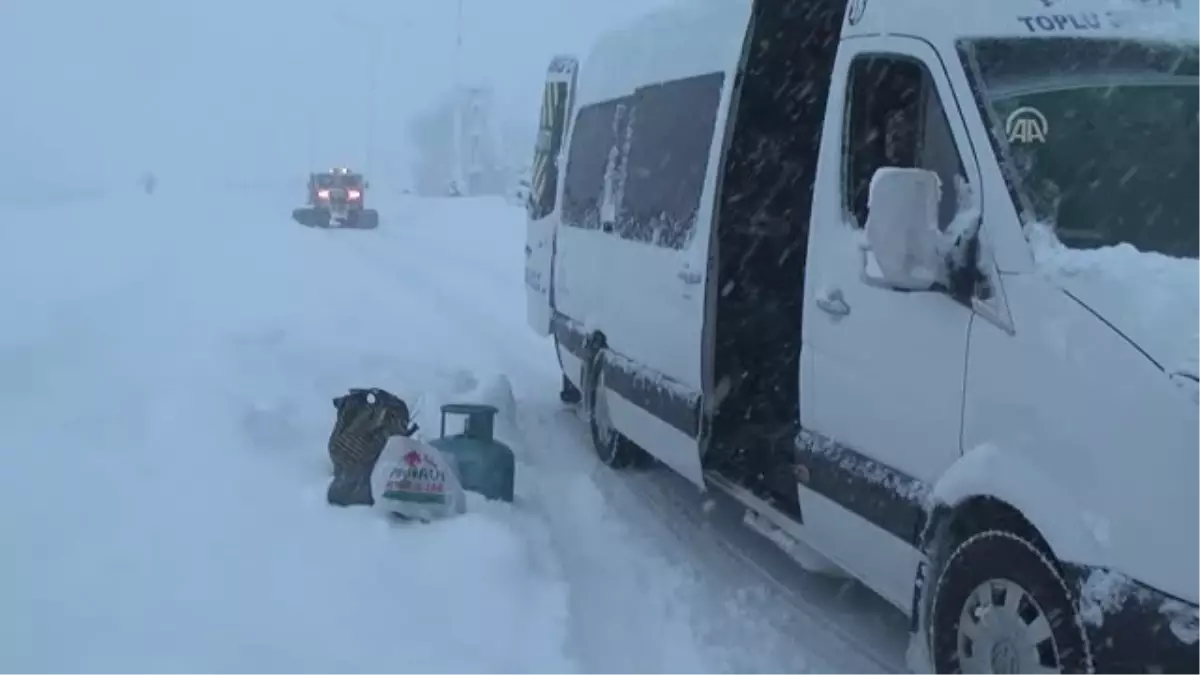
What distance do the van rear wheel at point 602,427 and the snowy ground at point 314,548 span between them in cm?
18

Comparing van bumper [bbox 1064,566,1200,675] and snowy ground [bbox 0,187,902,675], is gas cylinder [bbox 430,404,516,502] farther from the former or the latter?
van bumper [bbox 1064,566,1200,675]

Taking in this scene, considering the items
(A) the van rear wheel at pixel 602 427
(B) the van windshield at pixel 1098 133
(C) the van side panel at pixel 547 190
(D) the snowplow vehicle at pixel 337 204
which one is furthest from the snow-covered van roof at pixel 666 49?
(D) the snowplow vehicle at pixel 337 204

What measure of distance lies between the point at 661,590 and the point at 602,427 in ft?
8.74

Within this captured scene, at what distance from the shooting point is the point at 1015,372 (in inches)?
154

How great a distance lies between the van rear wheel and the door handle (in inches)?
131

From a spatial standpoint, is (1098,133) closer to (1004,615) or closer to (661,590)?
(1004,615)

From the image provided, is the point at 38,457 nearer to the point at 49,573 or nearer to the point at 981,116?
the point at 49,573

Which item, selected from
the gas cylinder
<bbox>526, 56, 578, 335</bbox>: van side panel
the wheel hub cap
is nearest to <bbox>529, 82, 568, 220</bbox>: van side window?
<bbox>526, 56, 578, 335</bbox>: van side panel

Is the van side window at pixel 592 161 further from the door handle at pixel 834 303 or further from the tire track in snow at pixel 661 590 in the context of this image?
the door handle at pixel 834 303

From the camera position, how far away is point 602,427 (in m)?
8.77

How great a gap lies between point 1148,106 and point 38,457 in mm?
5471

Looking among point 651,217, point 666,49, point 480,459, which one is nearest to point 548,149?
point 666,49

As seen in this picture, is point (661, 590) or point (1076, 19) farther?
point (661, 590)

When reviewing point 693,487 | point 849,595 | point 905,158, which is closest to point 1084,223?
point 905,158
